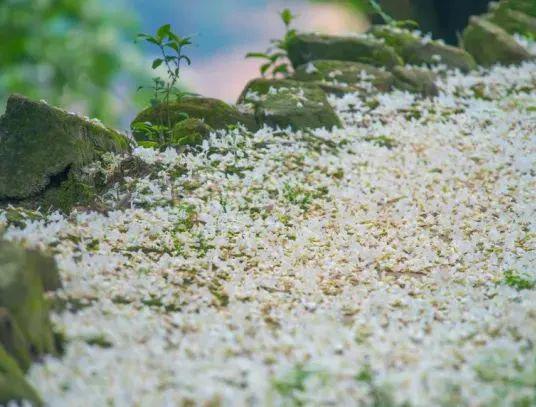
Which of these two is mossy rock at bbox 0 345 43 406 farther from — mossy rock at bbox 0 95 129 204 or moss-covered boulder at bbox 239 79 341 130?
moss-covered boulder at bbox 239 79 341 130

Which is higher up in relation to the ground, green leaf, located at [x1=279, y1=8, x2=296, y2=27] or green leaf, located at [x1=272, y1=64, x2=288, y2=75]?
green leaf, located at [x1=279, y1=8, x2=296, y2=27]

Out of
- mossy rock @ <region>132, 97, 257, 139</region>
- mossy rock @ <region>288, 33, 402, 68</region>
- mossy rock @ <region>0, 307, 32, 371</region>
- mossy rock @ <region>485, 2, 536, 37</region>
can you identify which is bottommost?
mossy rock @ <region>0, 307, 32, 371</region>

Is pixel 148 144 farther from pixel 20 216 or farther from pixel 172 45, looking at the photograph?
pixel 20 216

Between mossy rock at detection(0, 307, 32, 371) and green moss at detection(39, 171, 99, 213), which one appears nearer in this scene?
mossy rock at detection(0, 307, 32, 371)

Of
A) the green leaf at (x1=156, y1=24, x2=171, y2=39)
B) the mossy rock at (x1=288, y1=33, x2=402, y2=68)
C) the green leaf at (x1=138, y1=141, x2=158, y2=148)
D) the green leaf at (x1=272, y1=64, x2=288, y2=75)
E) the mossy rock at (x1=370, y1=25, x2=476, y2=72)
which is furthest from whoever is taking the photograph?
the mossy rock at (x1=370, y1=25, x2=476, y2=72)

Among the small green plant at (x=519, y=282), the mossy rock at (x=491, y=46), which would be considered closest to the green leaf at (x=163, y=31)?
the small green plant at (x=519, y=282)

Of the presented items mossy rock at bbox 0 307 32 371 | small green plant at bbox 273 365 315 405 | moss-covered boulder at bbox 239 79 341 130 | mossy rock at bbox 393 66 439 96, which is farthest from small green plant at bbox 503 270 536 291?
mossy rock at bbox 393 66 439 96

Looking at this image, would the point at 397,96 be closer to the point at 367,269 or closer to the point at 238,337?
the point at 367,269

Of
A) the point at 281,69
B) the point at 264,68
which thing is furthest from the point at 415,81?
the point at 264,68

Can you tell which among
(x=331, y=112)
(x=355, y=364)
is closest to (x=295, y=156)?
(x=331, y=112)
